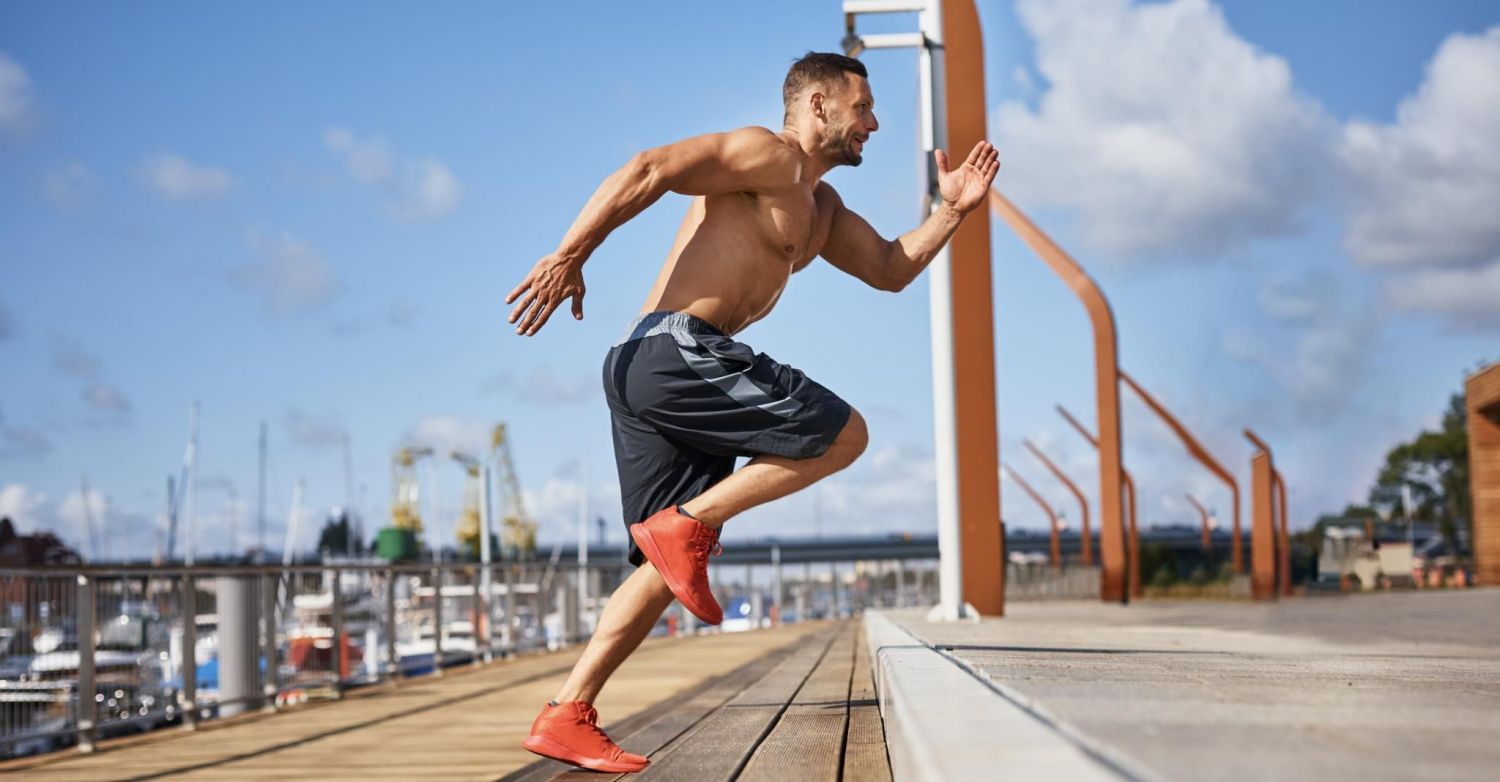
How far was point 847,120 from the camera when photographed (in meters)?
3.41

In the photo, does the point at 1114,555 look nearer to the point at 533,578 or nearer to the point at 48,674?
the point at 533,578

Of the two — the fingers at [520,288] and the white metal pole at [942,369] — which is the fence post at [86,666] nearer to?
the fingers at [520,288]

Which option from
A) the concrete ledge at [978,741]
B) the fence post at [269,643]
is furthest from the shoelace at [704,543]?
the fence post at [269,643]

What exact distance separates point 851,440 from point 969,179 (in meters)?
1.04

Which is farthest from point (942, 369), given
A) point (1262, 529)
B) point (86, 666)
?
point (1262, 529)

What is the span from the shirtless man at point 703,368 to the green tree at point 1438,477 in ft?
321

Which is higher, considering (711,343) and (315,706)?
(711,343)

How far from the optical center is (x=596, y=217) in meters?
3.06

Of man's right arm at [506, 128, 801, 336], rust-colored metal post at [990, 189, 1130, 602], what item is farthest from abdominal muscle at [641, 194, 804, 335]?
rust-colored metal post at [990, 189, 1130, 602]

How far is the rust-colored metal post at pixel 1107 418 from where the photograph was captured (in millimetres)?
20516

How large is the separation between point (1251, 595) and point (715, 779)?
25.6 metres

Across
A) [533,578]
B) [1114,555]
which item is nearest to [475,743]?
[533,578]

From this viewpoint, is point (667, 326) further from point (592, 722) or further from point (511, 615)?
point (511, 615)

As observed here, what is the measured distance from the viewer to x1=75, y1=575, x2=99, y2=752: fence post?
22.1ft
